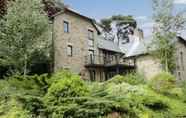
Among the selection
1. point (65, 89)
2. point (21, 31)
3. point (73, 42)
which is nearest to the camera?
point (65, 89)

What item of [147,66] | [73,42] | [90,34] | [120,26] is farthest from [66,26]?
[120,26]

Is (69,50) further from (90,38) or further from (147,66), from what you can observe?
(147,66)

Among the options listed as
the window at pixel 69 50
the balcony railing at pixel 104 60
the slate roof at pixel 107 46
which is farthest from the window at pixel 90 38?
the window at pixel 69 50

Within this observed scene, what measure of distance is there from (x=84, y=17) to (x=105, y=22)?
86.4 ft

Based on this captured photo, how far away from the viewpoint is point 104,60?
3700 centimetres

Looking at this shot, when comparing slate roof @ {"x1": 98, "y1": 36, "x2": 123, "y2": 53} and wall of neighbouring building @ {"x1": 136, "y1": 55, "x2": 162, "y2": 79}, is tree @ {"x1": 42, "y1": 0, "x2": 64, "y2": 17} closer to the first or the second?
slate roof @ {"x1": 98, "y1": 36, "x2": 123, "y2": 53}

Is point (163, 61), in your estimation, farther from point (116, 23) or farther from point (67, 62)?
point (116, 23)

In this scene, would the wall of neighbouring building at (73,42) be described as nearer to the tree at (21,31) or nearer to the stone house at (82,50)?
the stone house at (82,50)

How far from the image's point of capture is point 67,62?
30609 mm

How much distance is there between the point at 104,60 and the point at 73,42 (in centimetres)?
639

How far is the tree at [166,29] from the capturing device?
2988 centimetres

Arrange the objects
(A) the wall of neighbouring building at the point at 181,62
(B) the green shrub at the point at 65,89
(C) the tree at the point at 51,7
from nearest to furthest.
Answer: (B) the green shrub at the point at 65,89 < (C) the tree at the point at 51,7 < (A) the wall of neighbouring building at the point at 181,62

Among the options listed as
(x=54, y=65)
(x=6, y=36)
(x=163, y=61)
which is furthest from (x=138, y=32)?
(x=6, y=36)

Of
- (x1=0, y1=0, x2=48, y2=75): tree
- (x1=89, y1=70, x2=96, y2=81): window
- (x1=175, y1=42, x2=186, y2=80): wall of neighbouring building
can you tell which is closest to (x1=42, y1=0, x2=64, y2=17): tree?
(x1=0, y1=0, x2=48, y2=75): tree
